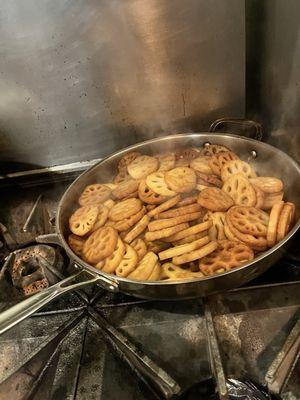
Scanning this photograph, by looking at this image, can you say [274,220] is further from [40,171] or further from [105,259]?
[40,171]

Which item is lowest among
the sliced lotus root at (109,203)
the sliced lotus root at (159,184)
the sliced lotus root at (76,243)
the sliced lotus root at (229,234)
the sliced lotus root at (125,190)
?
the sliced lotus root at (76,243)

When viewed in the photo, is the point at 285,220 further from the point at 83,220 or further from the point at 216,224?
the point at 83,220

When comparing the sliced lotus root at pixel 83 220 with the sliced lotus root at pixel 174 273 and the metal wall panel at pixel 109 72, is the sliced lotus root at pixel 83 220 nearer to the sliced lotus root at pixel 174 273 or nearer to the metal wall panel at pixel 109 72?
the sliced lotus root at pixel 174 273

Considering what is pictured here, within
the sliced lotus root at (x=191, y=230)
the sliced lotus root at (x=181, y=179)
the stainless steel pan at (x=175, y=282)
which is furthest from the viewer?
the sliced lotus root at (x=181, y=179)

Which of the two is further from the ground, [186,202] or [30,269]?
[186,202]

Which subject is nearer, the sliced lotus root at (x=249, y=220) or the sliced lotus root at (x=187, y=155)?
the sliced lotus root at (x=249, y=220)

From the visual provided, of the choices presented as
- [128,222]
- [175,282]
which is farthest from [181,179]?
[175,282]

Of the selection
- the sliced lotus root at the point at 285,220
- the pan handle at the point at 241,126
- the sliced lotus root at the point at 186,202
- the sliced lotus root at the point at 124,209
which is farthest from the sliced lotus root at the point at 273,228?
the pan handle at the point at 241,126
